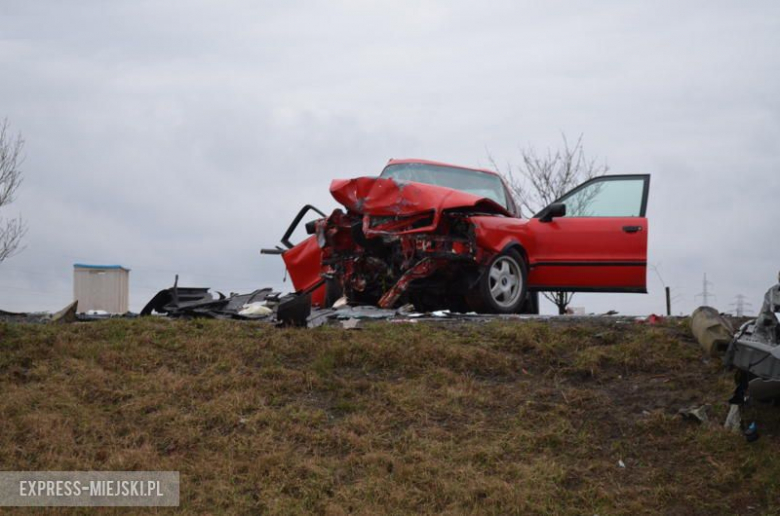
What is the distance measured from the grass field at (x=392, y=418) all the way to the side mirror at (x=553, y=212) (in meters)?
2.15

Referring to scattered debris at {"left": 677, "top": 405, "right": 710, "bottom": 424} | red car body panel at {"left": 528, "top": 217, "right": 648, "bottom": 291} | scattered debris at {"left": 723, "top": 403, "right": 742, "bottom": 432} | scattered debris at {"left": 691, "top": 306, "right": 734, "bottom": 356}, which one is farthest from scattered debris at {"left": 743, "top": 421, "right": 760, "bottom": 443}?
red car body panel at {"left": 528, "top": 217, "right": 648, "bottom": 291}

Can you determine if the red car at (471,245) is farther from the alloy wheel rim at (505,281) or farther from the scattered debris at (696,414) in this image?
the scattered debris at (696,414)

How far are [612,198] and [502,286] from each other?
5.78 feet

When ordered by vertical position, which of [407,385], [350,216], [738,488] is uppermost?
[350,216]

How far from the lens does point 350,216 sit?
36.7ft

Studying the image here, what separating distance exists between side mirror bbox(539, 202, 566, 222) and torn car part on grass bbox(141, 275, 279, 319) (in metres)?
3.46

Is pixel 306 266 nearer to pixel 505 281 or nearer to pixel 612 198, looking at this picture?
pixel 505 281

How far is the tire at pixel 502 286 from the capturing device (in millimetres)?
10516

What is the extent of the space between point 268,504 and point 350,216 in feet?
19.1

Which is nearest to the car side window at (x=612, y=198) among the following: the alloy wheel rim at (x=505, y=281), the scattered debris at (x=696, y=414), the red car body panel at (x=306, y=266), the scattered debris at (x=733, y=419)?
the alloy wheel rim at (x=505, y=281)

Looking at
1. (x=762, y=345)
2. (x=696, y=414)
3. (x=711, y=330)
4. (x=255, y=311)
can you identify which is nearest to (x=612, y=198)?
(x=711, y=330)

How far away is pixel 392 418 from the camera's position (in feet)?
22.8

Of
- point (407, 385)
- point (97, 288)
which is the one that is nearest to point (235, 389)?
point (407, 385)

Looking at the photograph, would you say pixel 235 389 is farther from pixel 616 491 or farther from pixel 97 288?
pixel 97 288
